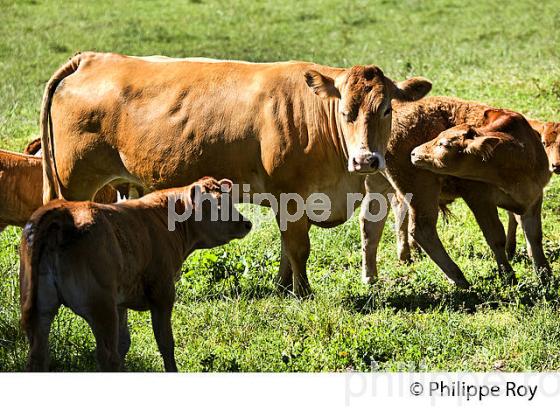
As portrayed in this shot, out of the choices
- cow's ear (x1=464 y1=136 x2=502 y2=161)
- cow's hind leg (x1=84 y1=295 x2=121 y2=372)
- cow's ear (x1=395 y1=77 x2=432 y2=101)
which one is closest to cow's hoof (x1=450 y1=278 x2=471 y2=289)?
cow's ear (x1=464 y1=136 x2=502 y2=161)

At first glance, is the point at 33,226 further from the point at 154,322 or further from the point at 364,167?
the point at 364,167

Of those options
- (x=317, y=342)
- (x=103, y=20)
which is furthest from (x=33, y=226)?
(x=103, y=20)

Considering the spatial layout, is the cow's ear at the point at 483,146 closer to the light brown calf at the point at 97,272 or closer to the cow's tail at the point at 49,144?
the light brown calf at the point at 97,272

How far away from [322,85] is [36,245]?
3378mm

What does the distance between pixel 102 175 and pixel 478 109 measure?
133 inches

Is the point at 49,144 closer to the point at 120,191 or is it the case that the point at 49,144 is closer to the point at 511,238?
the point at 120,191

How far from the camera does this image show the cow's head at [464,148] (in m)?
9.20

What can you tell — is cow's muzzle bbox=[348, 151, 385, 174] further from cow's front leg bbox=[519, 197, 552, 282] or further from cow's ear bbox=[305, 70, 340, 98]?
cow's front leg bbox=[519, 197, 552, 282]

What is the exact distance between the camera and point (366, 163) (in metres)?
8.48

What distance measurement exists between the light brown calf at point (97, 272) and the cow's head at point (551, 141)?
4.41m

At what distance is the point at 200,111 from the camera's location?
31.2ft

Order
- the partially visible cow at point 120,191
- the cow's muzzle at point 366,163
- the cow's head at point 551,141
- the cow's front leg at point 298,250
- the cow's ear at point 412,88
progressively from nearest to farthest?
the cow's muzzle at point 366,163, the cow's ear at point 412,88, the cow's front leg at point 298,250, the cow's head at point 551,141, the partially visible cow at point 120,191

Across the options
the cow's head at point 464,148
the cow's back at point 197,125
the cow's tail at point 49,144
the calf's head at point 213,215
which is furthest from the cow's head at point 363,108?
the cow's tail at point 49,144

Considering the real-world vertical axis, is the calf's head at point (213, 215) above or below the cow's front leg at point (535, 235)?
above
